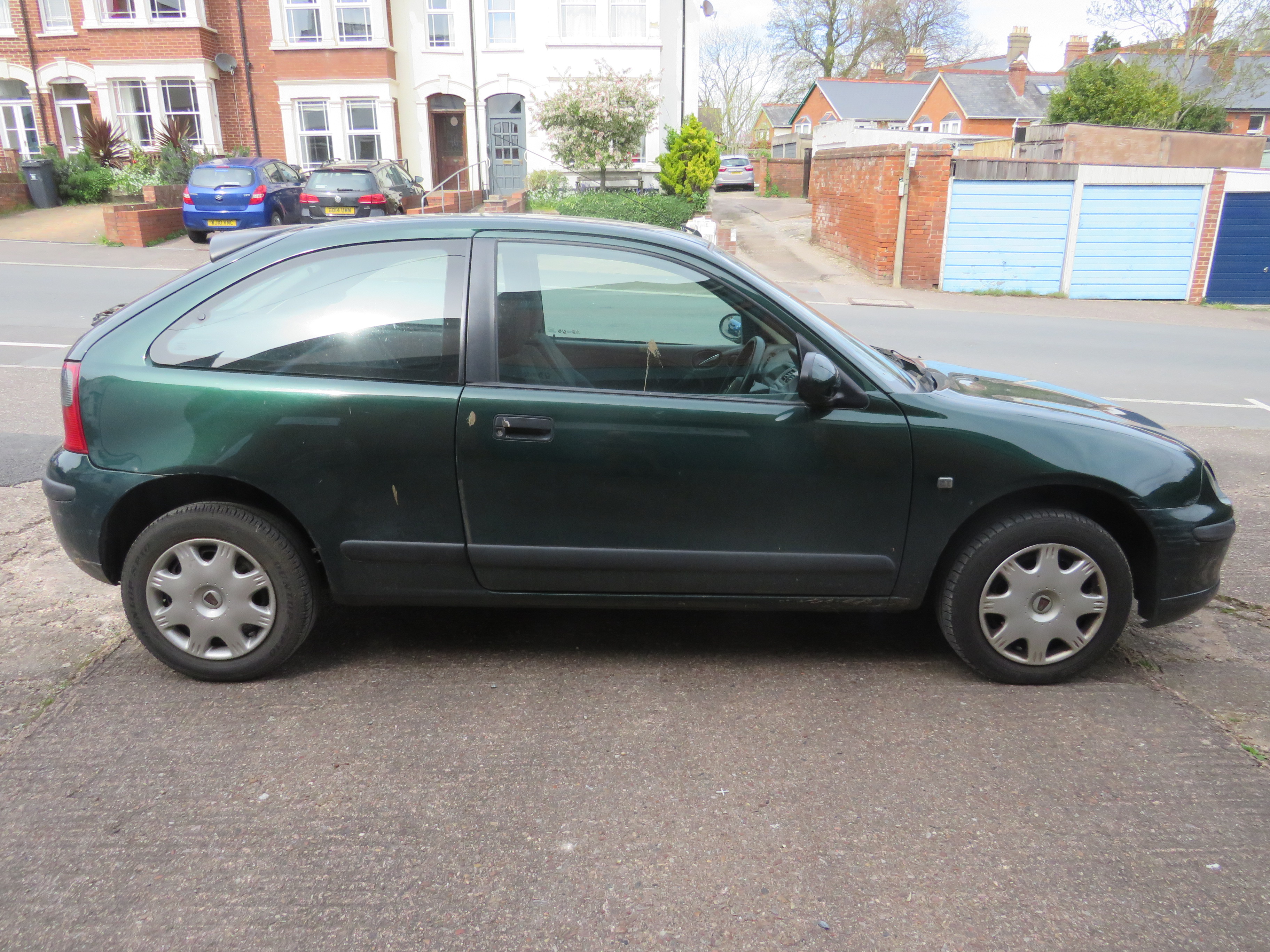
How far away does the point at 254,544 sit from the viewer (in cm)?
354

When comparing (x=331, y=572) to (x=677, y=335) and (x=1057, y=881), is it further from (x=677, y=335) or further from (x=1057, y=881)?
(x=1057, y=881)

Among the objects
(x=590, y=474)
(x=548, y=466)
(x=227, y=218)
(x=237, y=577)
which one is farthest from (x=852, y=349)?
(x=227, y=218)

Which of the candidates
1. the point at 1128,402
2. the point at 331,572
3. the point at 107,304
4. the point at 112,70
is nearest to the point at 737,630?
the point at 331,572

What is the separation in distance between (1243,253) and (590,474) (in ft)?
65.5

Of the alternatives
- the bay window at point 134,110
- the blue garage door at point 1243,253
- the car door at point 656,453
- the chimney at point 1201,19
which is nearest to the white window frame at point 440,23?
the bay window at point 134,110

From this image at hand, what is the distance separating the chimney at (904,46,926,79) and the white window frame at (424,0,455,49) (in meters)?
41.7

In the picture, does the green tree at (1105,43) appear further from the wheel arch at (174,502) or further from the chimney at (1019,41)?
the wheel arch at (174,502)

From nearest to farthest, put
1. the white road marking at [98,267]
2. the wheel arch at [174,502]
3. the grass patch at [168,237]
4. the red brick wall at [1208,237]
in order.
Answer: the wheel arch at [174,502] → the white road marking at [98,267] → the red brick wall at [1208,237] → the grass patch at [168,237]

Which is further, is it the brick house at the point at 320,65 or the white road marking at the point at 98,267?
the brick house at the point at 320,65

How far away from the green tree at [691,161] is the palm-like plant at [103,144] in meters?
15.2

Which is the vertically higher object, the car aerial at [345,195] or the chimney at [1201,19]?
the chimney at [1201,19]

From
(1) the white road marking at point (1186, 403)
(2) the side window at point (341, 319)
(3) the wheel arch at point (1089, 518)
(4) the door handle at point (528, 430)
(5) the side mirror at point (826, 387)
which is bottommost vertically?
(1) the white road marking at point (1186, 403)

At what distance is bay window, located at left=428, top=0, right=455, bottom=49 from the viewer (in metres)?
29.0

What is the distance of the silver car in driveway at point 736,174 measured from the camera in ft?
158
